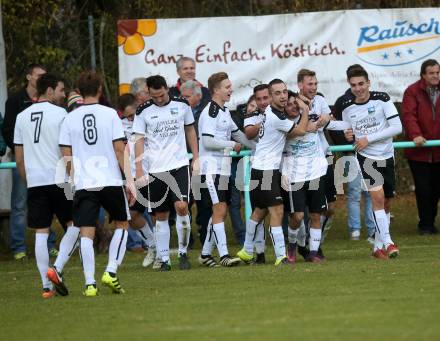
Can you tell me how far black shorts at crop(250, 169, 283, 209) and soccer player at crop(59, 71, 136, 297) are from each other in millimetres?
2694

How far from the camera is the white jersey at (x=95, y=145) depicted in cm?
1102

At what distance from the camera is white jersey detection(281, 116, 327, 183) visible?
13.7 meters

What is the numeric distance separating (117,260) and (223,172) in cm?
339

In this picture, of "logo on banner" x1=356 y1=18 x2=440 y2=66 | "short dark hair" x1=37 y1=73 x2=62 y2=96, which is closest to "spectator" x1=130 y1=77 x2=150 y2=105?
"short dark hair" x1=37 y1=73 x2=62 y2=96

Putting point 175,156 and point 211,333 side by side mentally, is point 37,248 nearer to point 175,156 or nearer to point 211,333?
point 175,156

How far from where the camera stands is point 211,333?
8461mm

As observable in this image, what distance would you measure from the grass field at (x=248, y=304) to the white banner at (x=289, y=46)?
16.7 feet

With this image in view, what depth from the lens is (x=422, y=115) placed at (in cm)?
1741

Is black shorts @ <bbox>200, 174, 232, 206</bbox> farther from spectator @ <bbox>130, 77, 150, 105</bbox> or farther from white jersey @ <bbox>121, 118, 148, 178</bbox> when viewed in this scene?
spectator @ <bbox>130, 77, 150, 105</bbox>

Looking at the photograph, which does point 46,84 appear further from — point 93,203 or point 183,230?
point 183,230

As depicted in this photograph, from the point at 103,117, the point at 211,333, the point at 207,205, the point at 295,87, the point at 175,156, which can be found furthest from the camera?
the point at 295,87

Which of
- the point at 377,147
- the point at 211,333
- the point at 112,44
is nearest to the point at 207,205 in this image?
the point at 377,147

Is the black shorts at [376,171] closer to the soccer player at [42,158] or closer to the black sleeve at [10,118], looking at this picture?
the soccer player at [42,158]

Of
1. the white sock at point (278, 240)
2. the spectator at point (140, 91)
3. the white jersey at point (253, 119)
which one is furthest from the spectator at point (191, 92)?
the white sock at point (278, 240)
